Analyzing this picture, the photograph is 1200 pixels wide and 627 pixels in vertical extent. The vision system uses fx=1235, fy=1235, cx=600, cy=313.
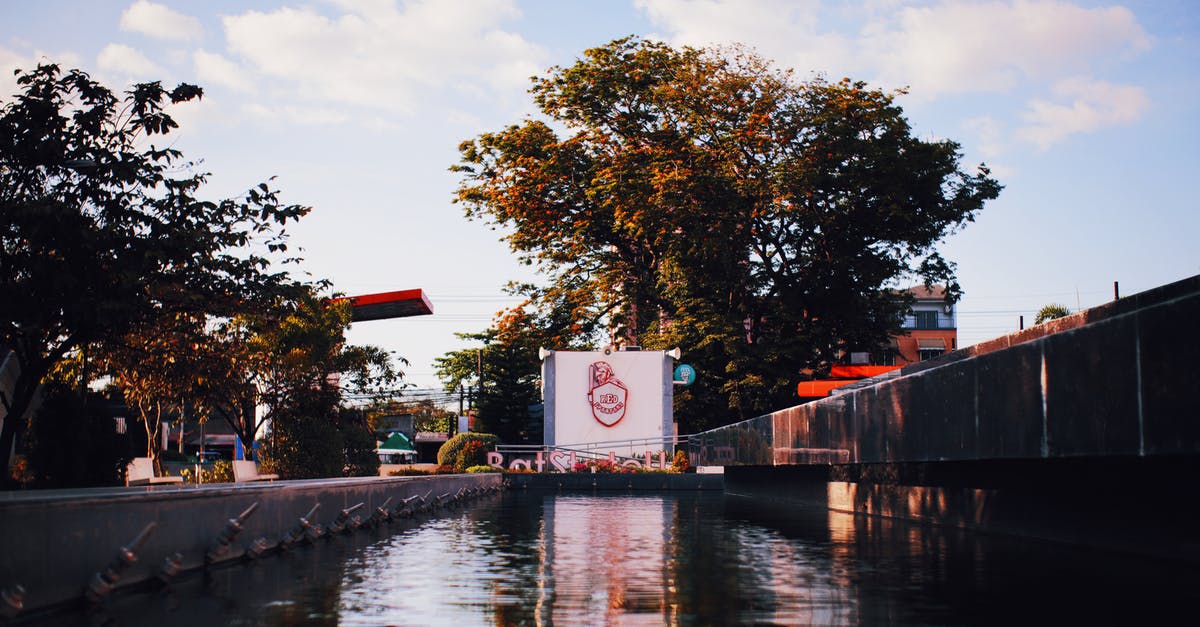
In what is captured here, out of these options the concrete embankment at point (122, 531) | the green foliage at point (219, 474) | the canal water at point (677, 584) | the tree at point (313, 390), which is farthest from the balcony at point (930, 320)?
the concrete embankment at point (122, 531)

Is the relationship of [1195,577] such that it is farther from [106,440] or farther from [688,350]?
[688,350]

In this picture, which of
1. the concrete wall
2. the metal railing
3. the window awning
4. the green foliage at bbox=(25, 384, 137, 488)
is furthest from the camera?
the window awning

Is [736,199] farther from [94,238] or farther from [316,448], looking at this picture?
[94,238]

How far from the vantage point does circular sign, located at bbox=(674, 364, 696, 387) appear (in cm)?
4925

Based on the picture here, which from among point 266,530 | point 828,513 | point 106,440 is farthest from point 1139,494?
point 106,440

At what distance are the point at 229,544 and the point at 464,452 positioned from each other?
36.0 metres

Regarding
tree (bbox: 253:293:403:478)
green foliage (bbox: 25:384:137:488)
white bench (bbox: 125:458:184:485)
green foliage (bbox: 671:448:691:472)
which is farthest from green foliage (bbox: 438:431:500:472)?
green foliage (bbox: 25:384:137:488)

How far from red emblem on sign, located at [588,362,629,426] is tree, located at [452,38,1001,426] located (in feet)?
9.98

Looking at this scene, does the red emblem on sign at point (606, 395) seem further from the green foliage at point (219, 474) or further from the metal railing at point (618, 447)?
the green foliage at point (219, 474)

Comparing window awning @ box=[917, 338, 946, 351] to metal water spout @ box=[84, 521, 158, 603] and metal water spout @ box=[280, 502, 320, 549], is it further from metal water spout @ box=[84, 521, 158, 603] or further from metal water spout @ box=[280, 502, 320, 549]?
metal water spout @ box=[84, 521, 158, 603]

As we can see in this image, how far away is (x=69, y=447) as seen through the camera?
60.1 feet

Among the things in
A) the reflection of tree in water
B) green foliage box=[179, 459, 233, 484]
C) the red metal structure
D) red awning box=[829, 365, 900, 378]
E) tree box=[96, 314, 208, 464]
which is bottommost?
the reflection of tree in water

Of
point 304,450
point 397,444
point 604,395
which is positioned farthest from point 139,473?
point 397,444

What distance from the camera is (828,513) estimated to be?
766 inches
